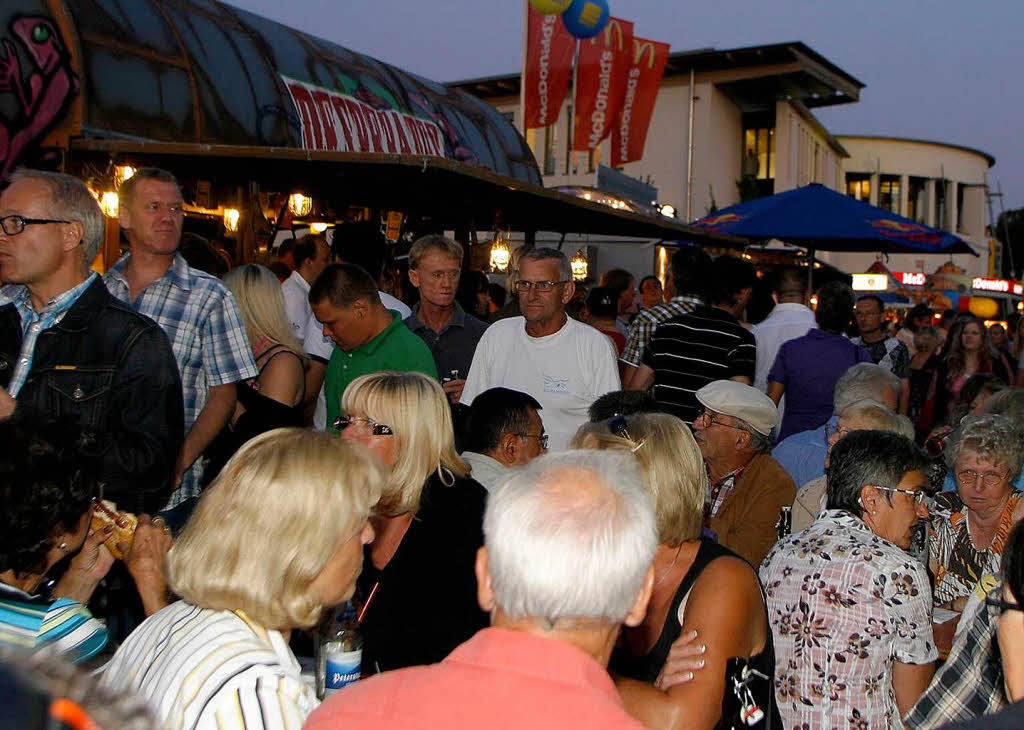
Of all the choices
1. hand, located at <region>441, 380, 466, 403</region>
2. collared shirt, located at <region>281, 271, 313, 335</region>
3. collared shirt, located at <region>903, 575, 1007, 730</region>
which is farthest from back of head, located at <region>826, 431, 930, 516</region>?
collared shirt, located at <region>281, 271, 313, 335</region>

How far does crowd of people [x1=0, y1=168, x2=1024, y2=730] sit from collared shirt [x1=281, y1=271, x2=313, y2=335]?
36.6 inches

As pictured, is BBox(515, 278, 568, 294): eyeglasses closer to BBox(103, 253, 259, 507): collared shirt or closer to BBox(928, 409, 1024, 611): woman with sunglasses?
BBox(103, 253, 259, 507): collared shirt

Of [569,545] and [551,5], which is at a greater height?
[551,5]

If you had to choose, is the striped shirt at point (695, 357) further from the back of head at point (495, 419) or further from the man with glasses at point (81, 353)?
the man with glasses at point (81, 353)

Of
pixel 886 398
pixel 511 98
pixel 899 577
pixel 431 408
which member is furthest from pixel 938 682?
pixel 511 98

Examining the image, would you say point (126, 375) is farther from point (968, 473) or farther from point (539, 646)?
point (968, 473)

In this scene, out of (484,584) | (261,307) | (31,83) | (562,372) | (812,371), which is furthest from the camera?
(31,83)

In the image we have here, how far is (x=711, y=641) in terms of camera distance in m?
2.73

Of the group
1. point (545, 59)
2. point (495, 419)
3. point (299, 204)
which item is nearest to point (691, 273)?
point (495, 419)

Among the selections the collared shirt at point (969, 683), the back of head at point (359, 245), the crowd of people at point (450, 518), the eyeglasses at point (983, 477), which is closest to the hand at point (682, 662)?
the crowd of people at point (450, 518)

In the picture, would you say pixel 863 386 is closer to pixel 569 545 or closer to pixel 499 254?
pixel 569 545

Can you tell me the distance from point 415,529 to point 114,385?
3.67 feet

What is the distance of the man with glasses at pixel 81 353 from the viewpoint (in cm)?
330

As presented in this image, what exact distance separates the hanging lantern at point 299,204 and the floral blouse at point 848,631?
921cm
